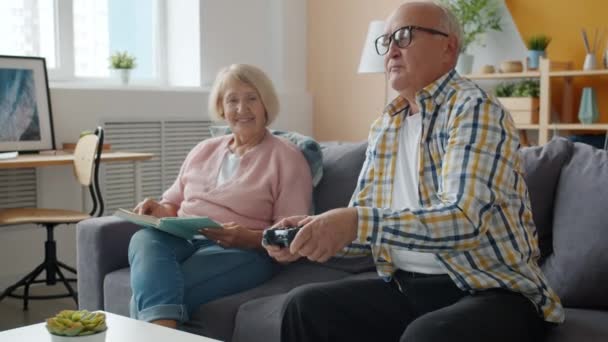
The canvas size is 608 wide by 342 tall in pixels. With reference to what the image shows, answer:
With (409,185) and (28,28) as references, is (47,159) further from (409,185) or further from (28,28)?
(409,185)

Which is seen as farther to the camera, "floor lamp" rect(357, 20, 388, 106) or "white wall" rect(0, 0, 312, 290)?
"floor lamp" rect(357, 20, 388, 106)

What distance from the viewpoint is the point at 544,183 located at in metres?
2.24

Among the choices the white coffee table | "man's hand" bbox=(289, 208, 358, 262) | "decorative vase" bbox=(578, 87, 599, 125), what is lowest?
the white coffee table

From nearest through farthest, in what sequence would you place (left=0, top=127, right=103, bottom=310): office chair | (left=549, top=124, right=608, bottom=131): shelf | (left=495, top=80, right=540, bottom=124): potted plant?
(left=0, top=127, right=103, bottom=310): office chair < (left=549, top=124, right=608, bottom=131): shelf < (left=495, top=80, right=540, bottom=124): potted plant

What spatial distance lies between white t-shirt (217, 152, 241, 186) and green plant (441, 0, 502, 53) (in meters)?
2.43

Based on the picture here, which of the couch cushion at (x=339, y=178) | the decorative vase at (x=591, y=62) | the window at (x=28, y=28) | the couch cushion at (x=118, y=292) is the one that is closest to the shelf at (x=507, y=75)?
the decorative vase at (x=591, y=62)

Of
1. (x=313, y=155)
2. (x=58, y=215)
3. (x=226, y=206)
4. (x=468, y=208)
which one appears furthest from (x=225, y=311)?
(x=58, y=215)

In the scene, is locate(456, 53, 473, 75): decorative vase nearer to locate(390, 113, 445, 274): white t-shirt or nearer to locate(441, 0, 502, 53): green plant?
locate(441, 0, 502, 53): green plant

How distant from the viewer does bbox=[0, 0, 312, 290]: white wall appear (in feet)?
14.3

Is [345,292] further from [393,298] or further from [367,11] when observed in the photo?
[367,11]

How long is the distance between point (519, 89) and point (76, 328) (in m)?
3.79

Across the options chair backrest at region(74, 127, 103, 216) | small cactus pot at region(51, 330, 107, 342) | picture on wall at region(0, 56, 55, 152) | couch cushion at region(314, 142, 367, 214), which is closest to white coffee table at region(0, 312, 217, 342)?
small cactus pot at region(51, 330, 107, 342)

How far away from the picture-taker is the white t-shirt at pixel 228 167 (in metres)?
2.73

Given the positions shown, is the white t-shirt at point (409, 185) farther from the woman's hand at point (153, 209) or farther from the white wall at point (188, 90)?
the white wall at point (188, 90)
